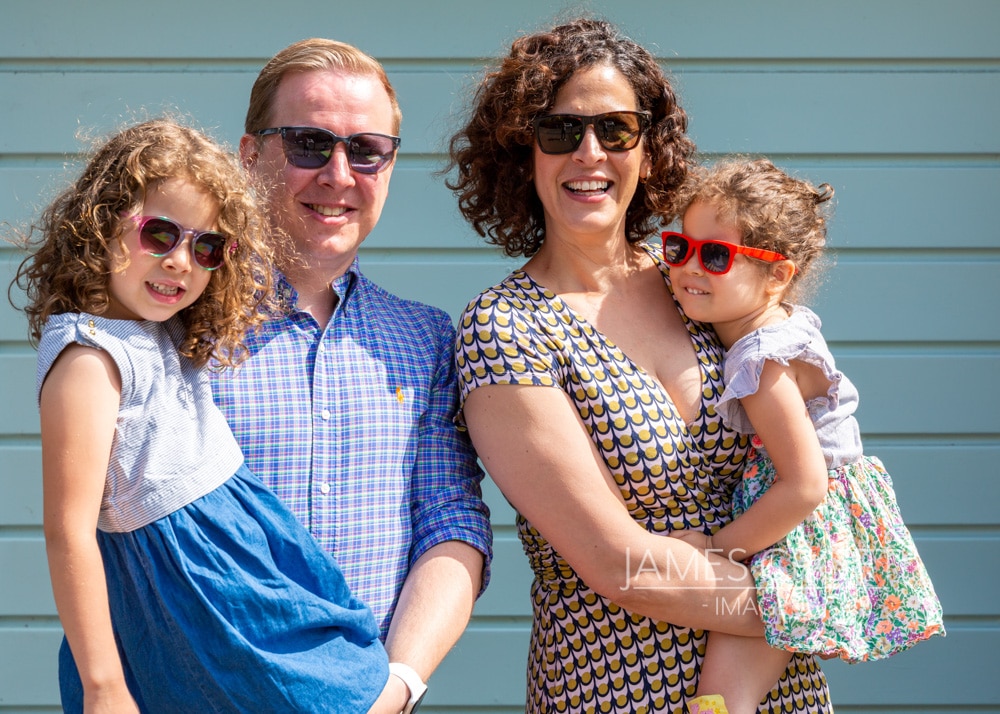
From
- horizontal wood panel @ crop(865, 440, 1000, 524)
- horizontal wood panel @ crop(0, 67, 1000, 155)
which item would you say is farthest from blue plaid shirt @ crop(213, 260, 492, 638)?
horizontal wood panel @ crop(865, 440, 1000, 524)

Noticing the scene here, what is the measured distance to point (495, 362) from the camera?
1.82m

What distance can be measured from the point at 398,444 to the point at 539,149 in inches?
25.8

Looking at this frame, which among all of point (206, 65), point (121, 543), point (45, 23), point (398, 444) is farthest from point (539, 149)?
point (45, 23)

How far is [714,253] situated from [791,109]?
1.54 metres

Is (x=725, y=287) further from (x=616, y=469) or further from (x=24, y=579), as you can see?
(x=24, y=579)

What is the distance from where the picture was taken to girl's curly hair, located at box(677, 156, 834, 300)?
76.9 inches

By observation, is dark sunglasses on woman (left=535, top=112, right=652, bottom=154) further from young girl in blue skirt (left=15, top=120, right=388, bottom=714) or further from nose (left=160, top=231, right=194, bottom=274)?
nose (left=160, top=231, right=194, bottom=274)

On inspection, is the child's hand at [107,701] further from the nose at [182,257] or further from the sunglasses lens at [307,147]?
the sunglasses lens at [307,147]

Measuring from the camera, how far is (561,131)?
1950mm

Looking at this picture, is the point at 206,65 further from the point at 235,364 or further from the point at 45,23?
the point at 235,364

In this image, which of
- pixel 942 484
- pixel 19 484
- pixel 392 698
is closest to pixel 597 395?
pixel 392 698

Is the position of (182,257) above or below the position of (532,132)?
below

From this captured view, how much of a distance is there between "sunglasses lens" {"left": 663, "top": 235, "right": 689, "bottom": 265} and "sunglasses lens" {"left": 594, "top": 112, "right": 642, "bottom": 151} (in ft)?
0.67

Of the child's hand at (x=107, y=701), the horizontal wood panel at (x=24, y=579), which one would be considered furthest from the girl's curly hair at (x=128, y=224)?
the horizontal wood panel at (x=24, y=579)
